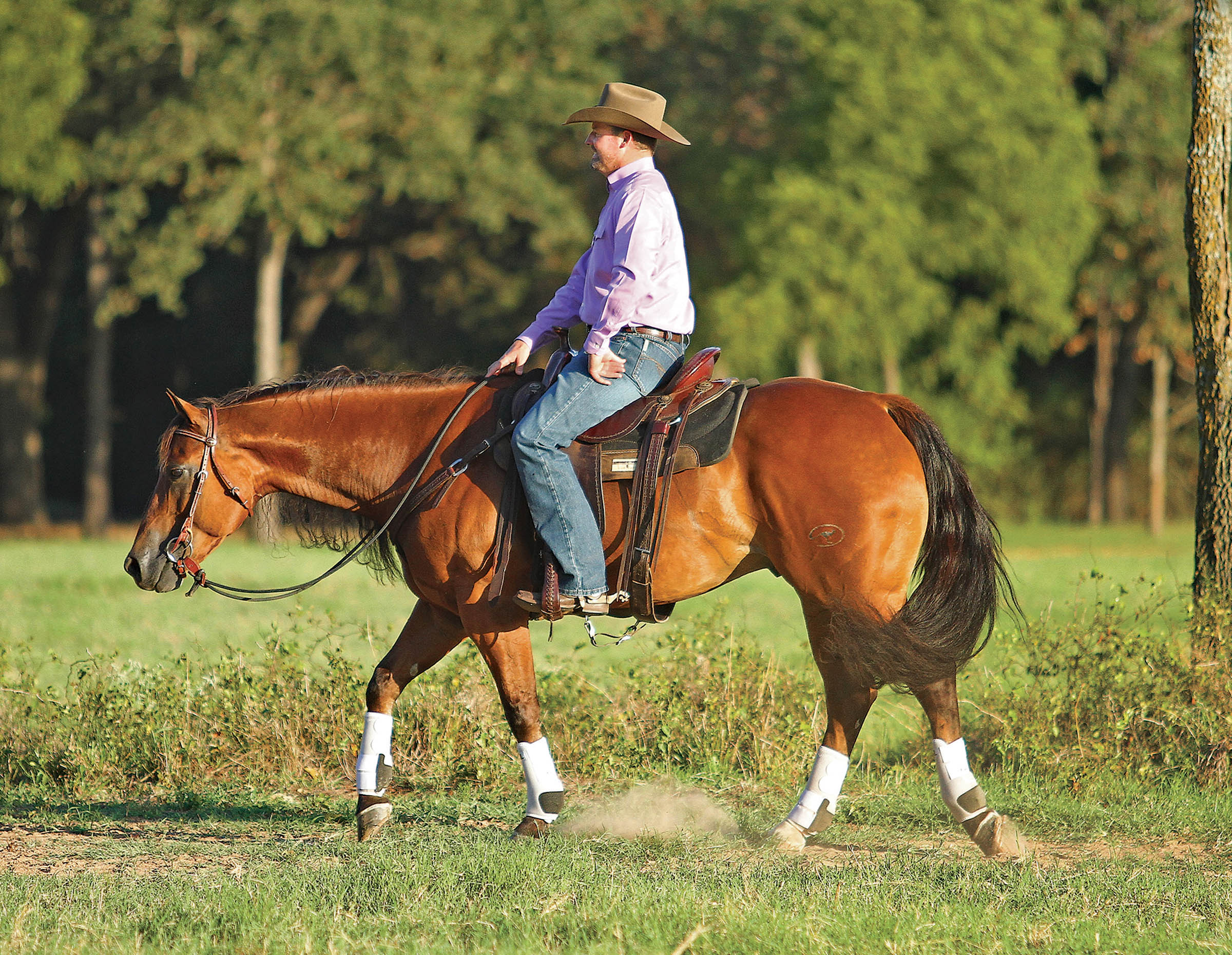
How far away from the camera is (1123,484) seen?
33.5 m

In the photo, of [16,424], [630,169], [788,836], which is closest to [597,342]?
[630,169]

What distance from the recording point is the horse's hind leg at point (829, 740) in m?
5.73

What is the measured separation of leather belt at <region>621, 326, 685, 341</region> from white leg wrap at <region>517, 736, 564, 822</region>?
182 centimetres

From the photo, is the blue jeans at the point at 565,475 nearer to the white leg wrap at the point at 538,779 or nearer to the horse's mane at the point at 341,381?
the horse's mane at the point at 341,381

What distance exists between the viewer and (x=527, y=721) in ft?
19.0

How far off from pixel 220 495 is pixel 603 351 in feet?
5.97

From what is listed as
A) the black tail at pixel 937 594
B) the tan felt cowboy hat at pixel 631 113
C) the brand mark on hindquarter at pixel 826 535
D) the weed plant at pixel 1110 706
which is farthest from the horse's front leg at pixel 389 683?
the weed plant at pixel 1110 706

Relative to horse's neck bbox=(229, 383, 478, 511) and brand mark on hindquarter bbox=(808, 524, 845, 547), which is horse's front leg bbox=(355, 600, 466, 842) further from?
brand mark on hindquarter bbox=(808, 524, 845, 547)

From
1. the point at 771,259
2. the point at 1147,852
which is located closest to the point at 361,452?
the point at 1147,852

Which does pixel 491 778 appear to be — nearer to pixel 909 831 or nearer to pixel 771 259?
pixel 909 831

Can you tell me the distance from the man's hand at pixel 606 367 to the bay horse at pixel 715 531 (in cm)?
50

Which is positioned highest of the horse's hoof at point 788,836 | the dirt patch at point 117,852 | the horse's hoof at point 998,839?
the horse's hoof at point 998,839

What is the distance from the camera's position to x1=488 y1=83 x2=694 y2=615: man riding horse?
18.1 feet

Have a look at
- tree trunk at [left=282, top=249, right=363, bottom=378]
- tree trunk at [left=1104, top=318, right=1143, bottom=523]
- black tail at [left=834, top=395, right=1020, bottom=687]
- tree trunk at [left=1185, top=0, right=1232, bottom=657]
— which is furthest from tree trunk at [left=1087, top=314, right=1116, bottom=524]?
black tail at [left=834, top=395, right=1020, bottom=687]
